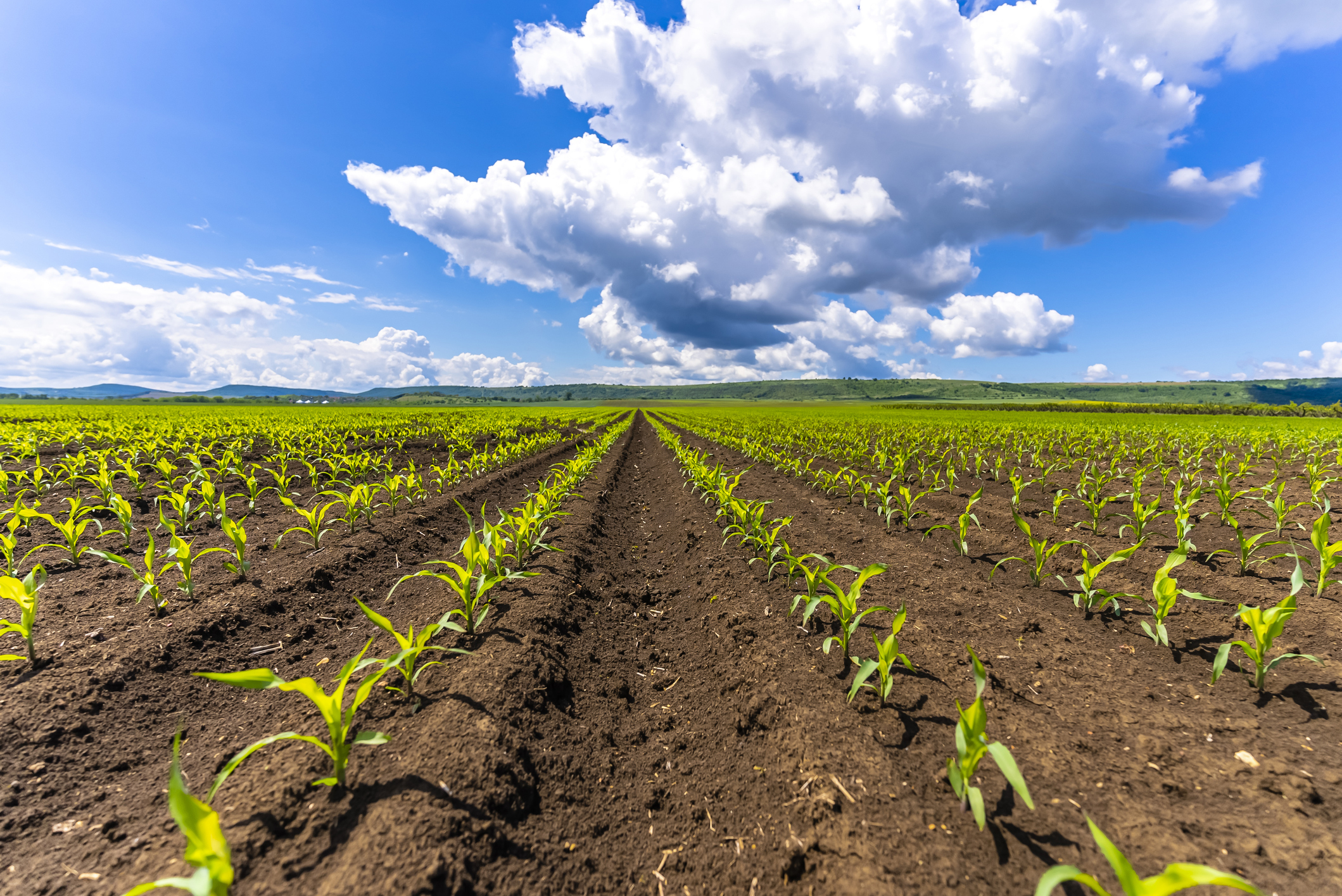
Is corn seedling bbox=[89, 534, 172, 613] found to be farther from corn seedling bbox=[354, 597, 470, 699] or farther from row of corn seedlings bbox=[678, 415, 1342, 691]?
row of corn seedlings bbox=[678, 415, 1342, 691]

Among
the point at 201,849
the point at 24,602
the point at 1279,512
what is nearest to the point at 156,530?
the point at 24,602

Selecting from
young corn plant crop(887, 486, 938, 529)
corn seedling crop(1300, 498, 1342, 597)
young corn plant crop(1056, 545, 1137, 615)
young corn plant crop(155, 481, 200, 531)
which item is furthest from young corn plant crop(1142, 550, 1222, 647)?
young corn plant crop(155, 481, 200, 531)

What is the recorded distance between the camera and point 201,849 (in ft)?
5.32

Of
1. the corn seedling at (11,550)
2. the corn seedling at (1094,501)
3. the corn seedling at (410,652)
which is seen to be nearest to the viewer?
the corn seedling at (410,652)

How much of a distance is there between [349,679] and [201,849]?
5.49ft

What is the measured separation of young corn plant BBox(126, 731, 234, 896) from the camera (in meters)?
1.49

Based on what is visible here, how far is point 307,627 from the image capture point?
450 cm

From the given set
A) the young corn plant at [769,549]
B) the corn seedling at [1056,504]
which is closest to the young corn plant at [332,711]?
the young corn plant at [769,549]

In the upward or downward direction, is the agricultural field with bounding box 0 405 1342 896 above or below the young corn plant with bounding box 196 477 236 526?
below

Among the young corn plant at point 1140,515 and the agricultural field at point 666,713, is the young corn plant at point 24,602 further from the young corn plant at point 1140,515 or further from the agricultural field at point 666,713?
the young corn plant at point 1140,515

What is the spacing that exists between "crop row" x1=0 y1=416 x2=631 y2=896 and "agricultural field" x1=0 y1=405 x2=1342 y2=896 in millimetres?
26

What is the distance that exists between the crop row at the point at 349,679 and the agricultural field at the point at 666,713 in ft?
0.08

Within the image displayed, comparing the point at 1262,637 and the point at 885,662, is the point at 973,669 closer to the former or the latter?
the point at 885,662

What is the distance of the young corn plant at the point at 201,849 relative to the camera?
1.49m
